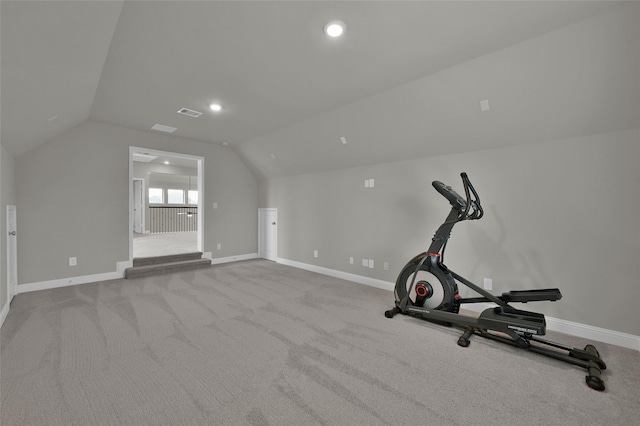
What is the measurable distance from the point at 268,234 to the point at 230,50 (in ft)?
15.5

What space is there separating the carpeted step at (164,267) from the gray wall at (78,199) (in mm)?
329

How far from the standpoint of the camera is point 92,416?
1.61m

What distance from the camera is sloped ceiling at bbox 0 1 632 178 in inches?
74.3

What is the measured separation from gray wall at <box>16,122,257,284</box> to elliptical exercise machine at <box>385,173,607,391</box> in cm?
487

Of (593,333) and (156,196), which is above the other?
(156,196)

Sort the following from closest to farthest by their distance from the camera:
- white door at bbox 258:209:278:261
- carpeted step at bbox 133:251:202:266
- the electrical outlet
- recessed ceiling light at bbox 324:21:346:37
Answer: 1. recessed ceiling light at bbox 324:21:346:37
2. the electrical outlet
3. carpeted step at bbox 133:251:202:266
4. white door at bbox 258:209:278:261

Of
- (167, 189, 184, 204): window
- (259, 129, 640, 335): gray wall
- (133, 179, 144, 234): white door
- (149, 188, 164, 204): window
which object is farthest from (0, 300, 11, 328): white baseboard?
(167, 189, 184, 204): window

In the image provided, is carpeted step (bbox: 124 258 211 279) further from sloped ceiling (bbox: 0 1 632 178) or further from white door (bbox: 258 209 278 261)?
sloped ceiling (bbox: 0 1 632 178)

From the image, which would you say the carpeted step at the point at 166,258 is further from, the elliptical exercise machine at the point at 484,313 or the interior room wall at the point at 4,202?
the elliptical exercise machine at the point at 484,313

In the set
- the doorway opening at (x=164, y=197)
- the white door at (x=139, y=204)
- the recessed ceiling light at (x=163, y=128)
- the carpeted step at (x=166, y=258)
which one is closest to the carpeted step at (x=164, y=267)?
the carpeted step at (x=166, y=258)

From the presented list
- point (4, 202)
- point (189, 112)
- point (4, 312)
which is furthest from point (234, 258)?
point (4, 202)

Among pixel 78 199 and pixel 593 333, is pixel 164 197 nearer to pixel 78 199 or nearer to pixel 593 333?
pixel 78 199

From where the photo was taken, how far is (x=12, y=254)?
3648 mm

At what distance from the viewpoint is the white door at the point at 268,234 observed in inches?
257
